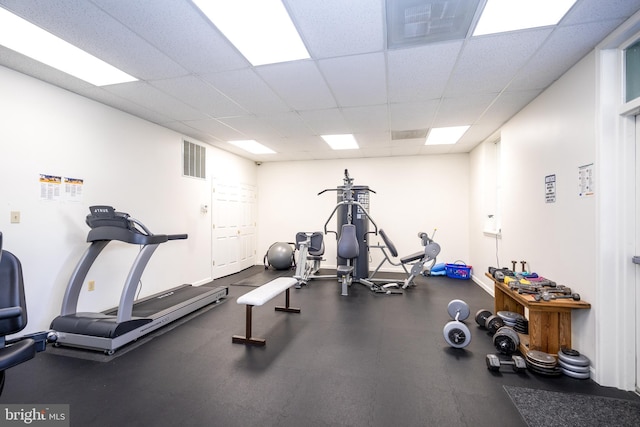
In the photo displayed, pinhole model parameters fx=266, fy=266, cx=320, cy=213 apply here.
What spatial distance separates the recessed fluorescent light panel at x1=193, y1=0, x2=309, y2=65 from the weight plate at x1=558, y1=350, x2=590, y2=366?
3315mm

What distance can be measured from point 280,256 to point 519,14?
208 inches

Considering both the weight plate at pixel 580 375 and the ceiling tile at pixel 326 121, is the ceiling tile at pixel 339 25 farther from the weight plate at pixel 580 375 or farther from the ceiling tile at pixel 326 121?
the weight plate at pixel 580 375

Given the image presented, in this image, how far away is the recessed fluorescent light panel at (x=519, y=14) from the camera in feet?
5.65

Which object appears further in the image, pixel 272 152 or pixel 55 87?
pixel 272 152

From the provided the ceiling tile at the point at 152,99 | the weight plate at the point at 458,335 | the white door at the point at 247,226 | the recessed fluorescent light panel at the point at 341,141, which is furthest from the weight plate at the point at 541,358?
the white door at the point at 247,226

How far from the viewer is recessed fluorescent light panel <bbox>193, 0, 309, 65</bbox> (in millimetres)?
1769

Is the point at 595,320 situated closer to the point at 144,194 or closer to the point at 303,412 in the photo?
the point at 303,412

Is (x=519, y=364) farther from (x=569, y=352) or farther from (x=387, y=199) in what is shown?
(x=387, y=199)

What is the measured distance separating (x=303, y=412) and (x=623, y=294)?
249 centimetres

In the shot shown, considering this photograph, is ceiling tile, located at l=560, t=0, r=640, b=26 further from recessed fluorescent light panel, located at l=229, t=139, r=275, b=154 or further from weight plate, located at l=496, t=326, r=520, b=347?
recessed fluorescent light panel, located at l=229, t=139, r=275, b=154

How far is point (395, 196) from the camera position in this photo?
6.19 meters

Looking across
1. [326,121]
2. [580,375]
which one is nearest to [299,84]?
[326,121]

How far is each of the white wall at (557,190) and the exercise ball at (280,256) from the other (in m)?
4.05

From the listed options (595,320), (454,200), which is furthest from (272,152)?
(595,320)
